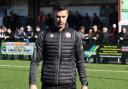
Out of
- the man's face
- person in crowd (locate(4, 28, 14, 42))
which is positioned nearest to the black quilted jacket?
the man's face

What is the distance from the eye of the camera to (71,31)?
5.56 m

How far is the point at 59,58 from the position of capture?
5547 mm

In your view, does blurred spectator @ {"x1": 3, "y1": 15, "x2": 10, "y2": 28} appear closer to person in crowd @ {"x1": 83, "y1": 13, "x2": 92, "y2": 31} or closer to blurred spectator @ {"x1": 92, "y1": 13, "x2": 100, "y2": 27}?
person in crowd @ {"x1": 83, "y1": 13, "x2": 92, "y2": 31}

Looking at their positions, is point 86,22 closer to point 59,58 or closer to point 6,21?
point 6,21

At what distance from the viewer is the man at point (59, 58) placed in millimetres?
Answer: 5538

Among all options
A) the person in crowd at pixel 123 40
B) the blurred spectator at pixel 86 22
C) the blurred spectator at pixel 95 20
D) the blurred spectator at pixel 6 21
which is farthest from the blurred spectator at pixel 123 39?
the blurred spectator at pixel 6 21

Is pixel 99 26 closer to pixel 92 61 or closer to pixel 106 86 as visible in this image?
pixel 92 61

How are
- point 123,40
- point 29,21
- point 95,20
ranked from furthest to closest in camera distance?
point 29,21
point 95,20
point 123,40

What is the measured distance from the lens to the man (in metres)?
5.54

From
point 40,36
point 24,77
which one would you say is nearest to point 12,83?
point 24,77

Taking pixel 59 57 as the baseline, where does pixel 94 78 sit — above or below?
below

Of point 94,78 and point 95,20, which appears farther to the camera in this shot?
point 95,20

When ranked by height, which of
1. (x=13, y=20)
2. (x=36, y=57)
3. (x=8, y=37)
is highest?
(x=36, y=57)

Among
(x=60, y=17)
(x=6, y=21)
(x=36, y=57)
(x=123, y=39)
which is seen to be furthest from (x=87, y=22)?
(x=60, y=17)
